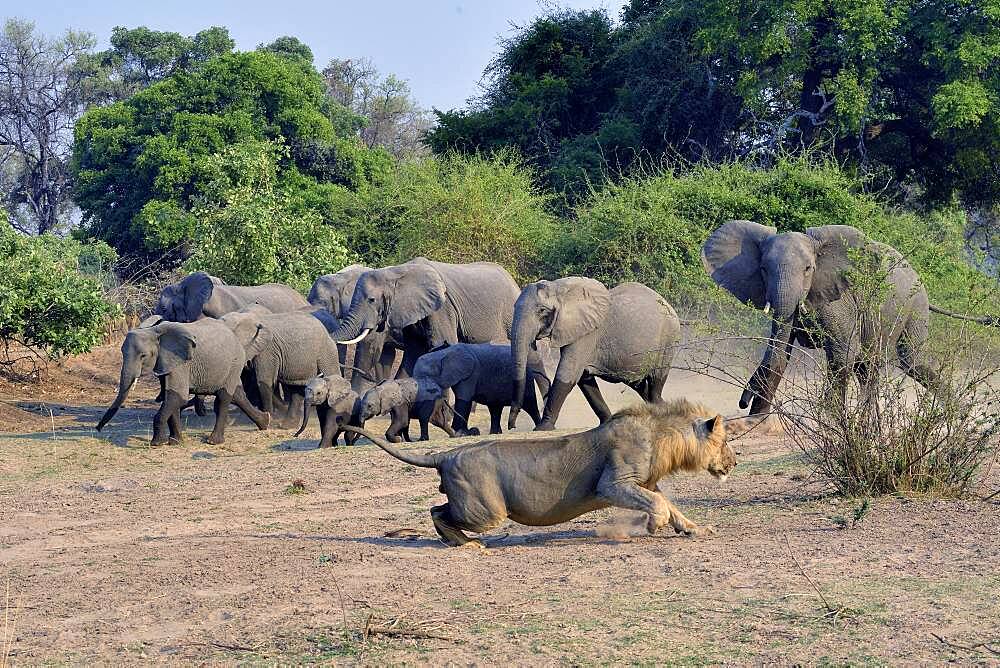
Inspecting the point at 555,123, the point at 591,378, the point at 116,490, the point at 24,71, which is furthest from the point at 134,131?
the point at 116,490

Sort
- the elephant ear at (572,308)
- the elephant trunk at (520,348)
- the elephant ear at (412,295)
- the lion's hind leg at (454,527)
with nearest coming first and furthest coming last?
the lion's hind leg at (454,527)
the elephant trunk at (520,348)
the elephant ear at (572,308)
the elephant ear at (412,295)

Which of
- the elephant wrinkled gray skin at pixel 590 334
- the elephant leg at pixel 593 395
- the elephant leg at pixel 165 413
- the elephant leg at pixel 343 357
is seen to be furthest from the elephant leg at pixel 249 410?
the elephant leg at pixel 593 395

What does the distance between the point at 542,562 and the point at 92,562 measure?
2674 millimetres

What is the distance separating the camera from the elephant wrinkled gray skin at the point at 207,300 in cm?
1909

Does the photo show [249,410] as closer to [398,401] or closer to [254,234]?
[398,401]

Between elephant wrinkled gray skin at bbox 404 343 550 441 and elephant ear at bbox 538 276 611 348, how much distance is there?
20.2 inches

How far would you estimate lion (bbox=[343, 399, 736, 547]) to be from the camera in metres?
7.61

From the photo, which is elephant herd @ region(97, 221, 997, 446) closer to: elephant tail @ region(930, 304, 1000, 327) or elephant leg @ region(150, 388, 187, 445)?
elephant leg @ region(150, 388, 187, 445)

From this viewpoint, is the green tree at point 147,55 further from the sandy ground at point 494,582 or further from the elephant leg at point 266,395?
the sandy ground at point 494,582

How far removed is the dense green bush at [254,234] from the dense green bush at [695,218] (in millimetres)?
4276

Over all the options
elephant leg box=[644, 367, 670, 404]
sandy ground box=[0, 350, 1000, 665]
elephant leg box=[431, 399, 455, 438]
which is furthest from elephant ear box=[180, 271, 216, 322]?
sandy ground box=[0, 350, 1000, 665]

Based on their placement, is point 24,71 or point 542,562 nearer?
point 542,562

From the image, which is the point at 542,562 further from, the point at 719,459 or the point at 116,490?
the point at 116,490

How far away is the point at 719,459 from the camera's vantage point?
7734mm
